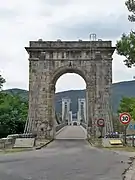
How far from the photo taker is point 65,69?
150ft

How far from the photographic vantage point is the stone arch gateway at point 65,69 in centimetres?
4503

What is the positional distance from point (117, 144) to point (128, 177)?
17435 mm

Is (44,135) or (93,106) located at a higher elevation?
(93,106)

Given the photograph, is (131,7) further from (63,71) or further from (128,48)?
(63,71)

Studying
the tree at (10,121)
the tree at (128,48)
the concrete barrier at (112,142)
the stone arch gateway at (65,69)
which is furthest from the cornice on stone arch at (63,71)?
the tree at (128,48)

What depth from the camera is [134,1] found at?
1495 centimetres

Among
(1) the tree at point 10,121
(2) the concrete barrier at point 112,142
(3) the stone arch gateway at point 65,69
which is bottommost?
(2) the concrete barrier at point 112,142

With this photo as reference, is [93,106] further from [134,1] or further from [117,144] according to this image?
[134,1]

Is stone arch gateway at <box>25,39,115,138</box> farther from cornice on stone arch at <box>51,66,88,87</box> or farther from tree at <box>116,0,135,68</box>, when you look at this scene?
tree at <box>116,0,135,68</box>

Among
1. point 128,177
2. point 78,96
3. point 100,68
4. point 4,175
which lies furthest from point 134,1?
point 78,96

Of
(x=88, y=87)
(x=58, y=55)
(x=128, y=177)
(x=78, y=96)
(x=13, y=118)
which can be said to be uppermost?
(x=78, y=96)

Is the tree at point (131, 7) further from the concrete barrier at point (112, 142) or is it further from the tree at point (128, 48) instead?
the concrete barrier at point (112, 142)

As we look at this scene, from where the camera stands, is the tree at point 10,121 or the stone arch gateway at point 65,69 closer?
the stone arch gateway at point 65,69

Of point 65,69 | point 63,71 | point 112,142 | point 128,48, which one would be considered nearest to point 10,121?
point 63,71
